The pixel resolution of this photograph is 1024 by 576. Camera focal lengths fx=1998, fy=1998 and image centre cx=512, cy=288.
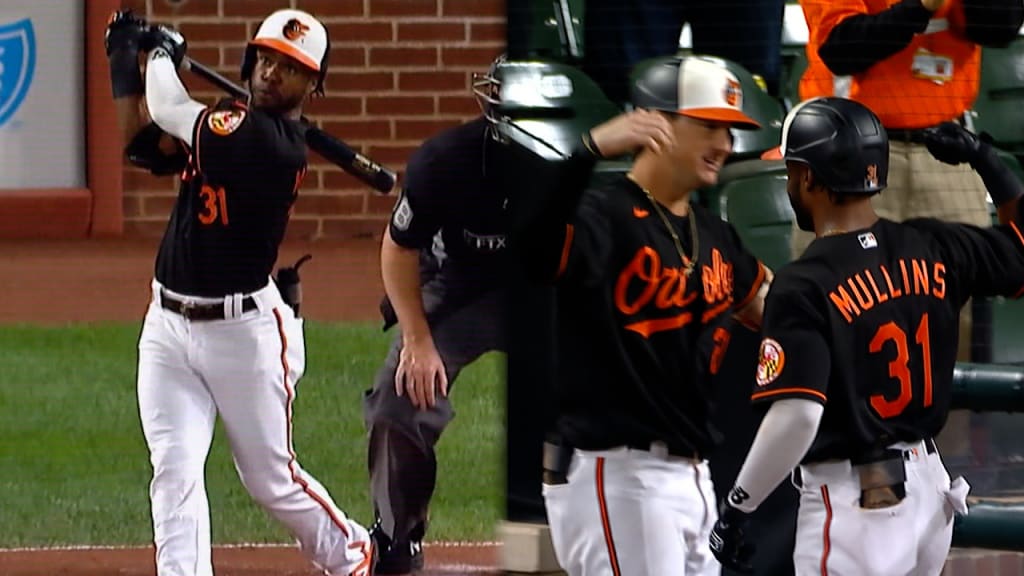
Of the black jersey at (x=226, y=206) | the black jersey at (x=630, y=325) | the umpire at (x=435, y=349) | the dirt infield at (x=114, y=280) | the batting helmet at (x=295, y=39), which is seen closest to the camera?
the black jersey at (x=630, y=325)

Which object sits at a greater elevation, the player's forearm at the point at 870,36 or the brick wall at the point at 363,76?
the player's forearm at the point at 870,36

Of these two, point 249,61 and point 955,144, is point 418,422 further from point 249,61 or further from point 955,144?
point 955,144

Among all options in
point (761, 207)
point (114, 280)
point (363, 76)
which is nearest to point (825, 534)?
point (761, 207)

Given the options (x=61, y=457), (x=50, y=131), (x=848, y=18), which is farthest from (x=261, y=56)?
(x=50, y=131)

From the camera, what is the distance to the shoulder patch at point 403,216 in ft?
15.9

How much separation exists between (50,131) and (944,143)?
16.6 feet

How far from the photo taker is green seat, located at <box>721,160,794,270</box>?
492cm

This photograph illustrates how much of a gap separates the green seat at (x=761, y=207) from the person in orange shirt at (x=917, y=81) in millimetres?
310

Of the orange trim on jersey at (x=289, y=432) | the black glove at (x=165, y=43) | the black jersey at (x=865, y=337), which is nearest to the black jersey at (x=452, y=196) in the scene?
the orange trim on jersey at (x=289, y=432)

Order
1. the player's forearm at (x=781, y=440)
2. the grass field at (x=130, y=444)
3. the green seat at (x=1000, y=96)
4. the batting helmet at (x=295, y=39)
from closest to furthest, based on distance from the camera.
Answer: the player's forearm at (x=781, y=440)
the batting helmet at (x=295, y=39)
the green seat at (x=1000, y=96)
the grass field at (x=130, y=444)

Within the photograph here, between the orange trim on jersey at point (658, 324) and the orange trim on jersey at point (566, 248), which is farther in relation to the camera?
the orange trim on jersey at point (658, 324)

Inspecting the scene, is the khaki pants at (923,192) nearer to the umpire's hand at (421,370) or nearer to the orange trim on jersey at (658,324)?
the umpire's hand at (421,370)

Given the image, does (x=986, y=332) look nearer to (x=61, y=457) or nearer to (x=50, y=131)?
(x=61, y=457)

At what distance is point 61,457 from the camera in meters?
6.88
